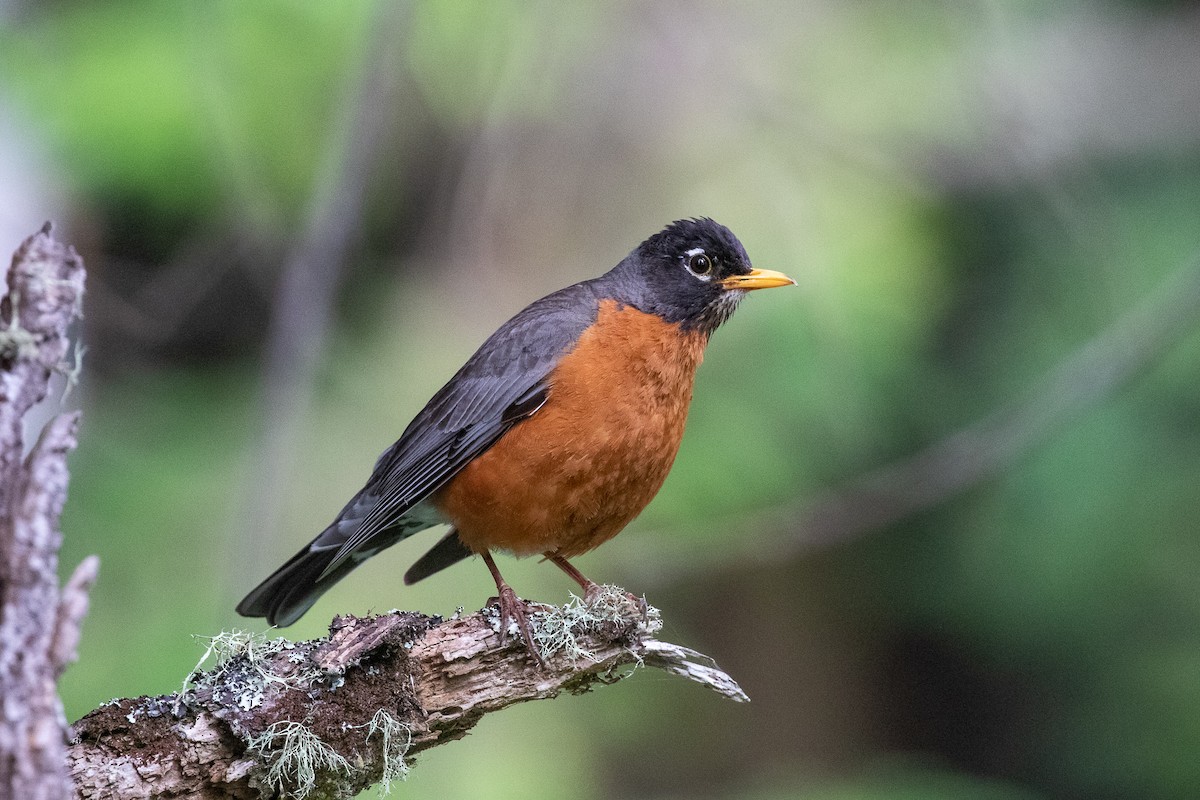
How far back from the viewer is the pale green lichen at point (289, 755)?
9.22ft

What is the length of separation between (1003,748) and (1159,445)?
241 cm

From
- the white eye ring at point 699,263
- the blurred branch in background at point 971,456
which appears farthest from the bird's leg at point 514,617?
the blurred branch in background at point 971,456

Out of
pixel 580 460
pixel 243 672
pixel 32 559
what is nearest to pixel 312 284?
pixel 580 460

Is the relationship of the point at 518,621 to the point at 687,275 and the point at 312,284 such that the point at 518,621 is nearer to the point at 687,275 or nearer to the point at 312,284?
the point at 687,275

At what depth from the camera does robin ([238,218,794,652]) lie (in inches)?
152

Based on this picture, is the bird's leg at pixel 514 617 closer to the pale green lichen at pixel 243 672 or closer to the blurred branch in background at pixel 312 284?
the pale green lichen at pixel 243 672

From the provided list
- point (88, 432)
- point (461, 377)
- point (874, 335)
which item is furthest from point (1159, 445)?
point (88, 432)

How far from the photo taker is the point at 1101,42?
24.0 feet

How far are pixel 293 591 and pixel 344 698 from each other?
1247 millimetres

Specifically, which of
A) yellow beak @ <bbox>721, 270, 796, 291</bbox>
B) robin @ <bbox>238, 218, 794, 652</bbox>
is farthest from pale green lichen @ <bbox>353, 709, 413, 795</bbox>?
yellow beak @ <bbox>721, 270, 796, 291</bbox>

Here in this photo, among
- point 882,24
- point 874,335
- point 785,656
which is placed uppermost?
point 882,24

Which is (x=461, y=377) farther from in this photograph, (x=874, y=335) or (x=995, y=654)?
(x=995, y=654)

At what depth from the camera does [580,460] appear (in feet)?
12.5

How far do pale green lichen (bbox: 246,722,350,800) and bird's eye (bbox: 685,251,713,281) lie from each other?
2.33 metres
